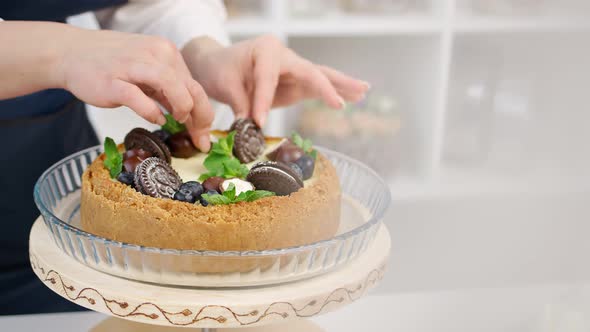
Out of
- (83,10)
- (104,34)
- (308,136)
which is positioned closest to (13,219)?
(83,10)

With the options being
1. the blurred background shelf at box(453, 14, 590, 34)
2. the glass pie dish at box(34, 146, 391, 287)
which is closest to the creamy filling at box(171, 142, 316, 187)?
the glass pie dish at box(34, 146, 391, 287)

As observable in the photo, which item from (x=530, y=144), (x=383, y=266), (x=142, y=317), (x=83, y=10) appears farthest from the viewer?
(x=530, y=144)

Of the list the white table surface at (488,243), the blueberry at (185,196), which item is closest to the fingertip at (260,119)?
the blueberry at (185,196)

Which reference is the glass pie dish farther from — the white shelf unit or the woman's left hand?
the white shelf unit

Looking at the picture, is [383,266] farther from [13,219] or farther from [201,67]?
[13,219]

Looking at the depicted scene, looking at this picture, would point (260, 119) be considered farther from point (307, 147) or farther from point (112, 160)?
point (112, 160)
